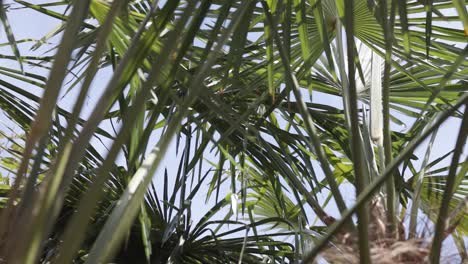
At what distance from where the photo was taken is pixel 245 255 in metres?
2.04

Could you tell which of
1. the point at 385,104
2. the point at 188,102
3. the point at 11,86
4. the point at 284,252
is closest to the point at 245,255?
the point at 284,252

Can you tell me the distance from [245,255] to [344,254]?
1392mm

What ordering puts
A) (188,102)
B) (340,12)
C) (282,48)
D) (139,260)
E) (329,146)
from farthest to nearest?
(329,146)
(139,260)
(340,12)
(282,48)
(188,102)

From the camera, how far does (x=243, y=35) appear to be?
1.01 metres

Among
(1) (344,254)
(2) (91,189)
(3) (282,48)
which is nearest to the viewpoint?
(2) (91,189)

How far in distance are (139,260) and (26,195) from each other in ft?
5.34

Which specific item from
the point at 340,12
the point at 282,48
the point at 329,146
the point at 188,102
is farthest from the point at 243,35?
the point at 329,146

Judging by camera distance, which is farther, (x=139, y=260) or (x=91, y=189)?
(x=139, y=260)

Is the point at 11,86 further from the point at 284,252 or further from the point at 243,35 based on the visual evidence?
the point at 243,35

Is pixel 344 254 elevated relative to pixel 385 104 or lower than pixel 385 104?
lower

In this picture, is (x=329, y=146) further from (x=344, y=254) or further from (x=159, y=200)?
(x=344, y=254)

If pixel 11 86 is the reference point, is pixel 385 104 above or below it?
below

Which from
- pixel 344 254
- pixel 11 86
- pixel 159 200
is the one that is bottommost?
pixel 344 254

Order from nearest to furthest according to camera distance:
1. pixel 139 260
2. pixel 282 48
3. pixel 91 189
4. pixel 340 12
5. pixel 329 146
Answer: pixel 91 189
pixel 282 48
pixel 340 12
pixel 139 260
pixel 329 146
